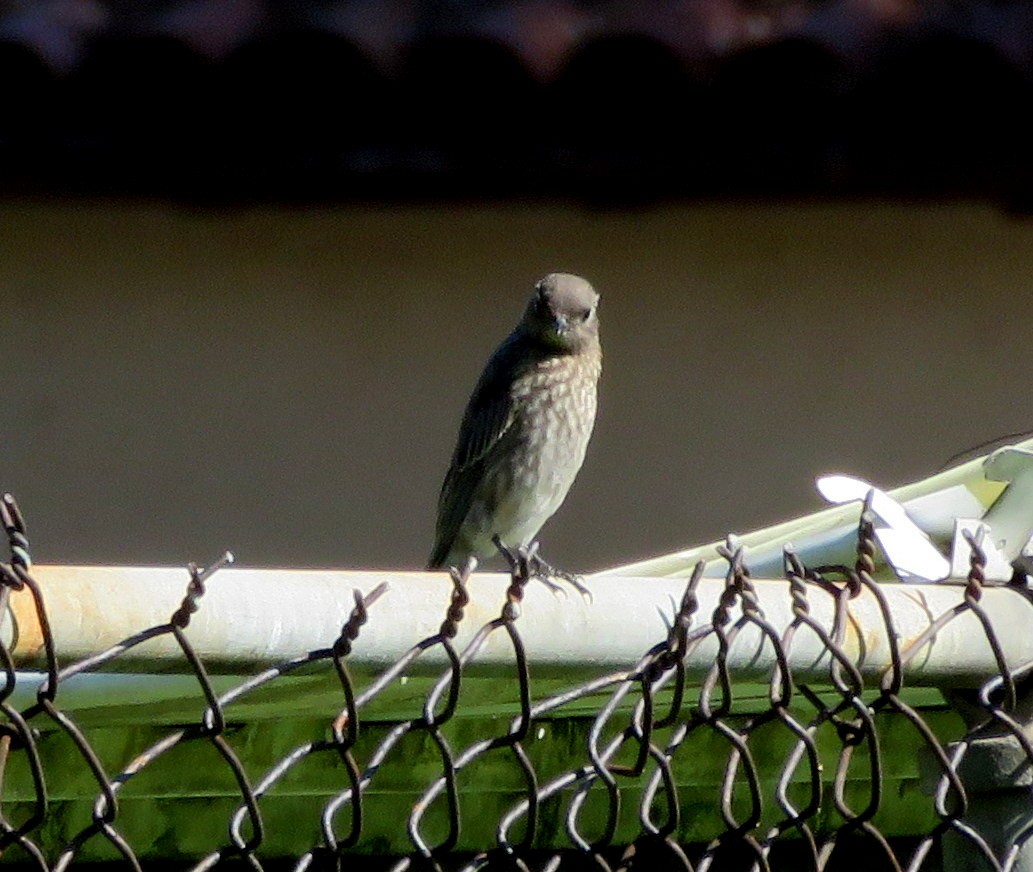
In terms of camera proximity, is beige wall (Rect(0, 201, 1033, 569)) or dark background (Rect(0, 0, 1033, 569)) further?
beige wall (Rect(0, 201, 1033, 569))

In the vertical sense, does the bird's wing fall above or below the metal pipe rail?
above

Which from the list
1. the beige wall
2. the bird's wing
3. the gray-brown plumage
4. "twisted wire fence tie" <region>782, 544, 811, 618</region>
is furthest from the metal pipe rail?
the bird's wing

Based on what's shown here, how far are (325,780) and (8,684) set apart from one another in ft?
4.69

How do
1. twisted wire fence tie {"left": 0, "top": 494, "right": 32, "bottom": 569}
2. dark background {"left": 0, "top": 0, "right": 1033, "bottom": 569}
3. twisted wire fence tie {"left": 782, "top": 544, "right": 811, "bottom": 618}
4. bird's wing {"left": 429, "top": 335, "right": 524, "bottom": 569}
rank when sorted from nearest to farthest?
twisted wire fence tie {"left": 0, "top": 494, "right": 32, "bottom": 569} → twisted wire fence tie {"left": 782, "top": 544, "right": 811, "bottom": 618} → dark background {"left": 0, "top": 0, "right": 1033, "bottom": 569} → bird's wing {"left": 429, "top": 335, "right": 524, "bottom": 569}

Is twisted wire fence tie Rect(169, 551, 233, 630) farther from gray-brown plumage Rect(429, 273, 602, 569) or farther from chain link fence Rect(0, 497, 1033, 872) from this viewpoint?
gray-brown plumage Rect(429, 273, 602, 569)

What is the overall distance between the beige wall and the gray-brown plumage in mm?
127

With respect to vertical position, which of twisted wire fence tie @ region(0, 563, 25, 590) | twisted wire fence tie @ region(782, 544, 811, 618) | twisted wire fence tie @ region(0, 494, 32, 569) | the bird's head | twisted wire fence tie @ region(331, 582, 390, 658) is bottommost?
twisted wire fence tie @ region(331, 582, 390, 658)

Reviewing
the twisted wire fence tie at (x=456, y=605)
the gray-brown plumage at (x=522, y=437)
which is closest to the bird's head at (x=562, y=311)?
the gray-brown plumage at (x=522, y=437)

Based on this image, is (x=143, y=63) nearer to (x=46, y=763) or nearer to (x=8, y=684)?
(x=46, y=763)

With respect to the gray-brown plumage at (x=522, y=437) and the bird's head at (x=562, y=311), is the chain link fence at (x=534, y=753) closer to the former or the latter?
the bird's head at (x=562, y=311)

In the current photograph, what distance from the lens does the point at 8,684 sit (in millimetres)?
1575

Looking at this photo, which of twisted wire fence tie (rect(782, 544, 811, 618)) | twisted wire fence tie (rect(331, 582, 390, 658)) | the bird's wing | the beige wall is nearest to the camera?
twisted wire fence tie (rect(331, 582, 390, 658))

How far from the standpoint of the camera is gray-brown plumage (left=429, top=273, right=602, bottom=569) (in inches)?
204

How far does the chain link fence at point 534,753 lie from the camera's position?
1.75m
